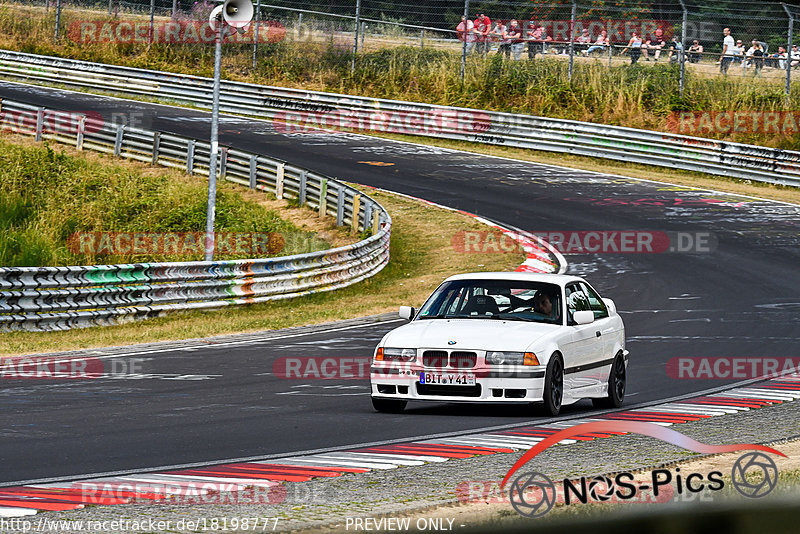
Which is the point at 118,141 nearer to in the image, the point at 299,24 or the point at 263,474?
the point at 299,24

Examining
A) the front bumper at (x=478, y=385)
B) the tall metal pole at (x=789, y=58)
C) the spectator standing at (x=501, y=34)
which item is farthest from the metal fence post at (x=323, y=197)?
the front bumper at (x=478, y=385)

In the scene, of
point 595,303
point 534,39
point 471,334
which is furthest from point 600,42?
point 471,334

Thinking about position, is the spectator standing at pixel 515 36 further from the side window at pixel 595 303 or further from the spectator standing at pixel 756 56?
the side window at pixel 595 303

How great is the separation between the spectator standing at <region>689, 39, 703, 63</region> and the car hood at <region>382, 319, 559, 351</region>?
28.4m

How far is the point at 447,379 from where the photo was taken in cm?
1088

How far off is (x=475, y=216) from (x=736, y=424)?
19226 millimetres

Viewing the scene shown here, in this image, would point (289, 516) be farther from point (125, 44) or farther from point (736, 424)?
point (125, 44)

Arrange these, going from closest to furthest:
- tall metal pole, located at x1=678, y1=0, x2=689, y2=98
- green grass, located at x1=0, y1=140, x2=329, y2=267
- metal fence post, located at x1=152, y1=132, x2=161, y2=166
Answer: green grass, located at x1=0, y1=140, x2=329, y2=267
metal fence post, located at x1=152, y1=132, x2=161, y2=166
tall metal pole, located at x1=678, y1=0, x2=689, y2=98

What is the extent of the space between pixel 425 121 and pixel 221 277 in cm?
2008

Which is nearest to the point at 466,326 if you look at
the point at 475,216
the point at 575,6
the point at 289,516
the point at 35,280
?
the point at 289,516

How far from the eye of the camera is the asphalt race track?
9.73m

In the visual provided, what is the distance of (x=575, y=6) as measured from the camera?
1468 inches

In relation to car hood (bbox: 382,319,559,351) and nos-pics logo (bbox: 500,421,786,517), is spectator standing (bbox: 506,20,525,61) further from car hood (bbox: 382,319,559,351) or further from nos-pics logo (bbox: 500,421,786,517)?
nos-pics logo (bbox: 500,421,786,517)

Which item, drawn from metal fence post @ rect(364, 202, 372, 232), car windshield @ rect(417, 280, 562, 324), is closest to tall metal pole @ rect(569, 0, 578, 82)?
metal fence post @ rect(364, 202, 372, 232)
